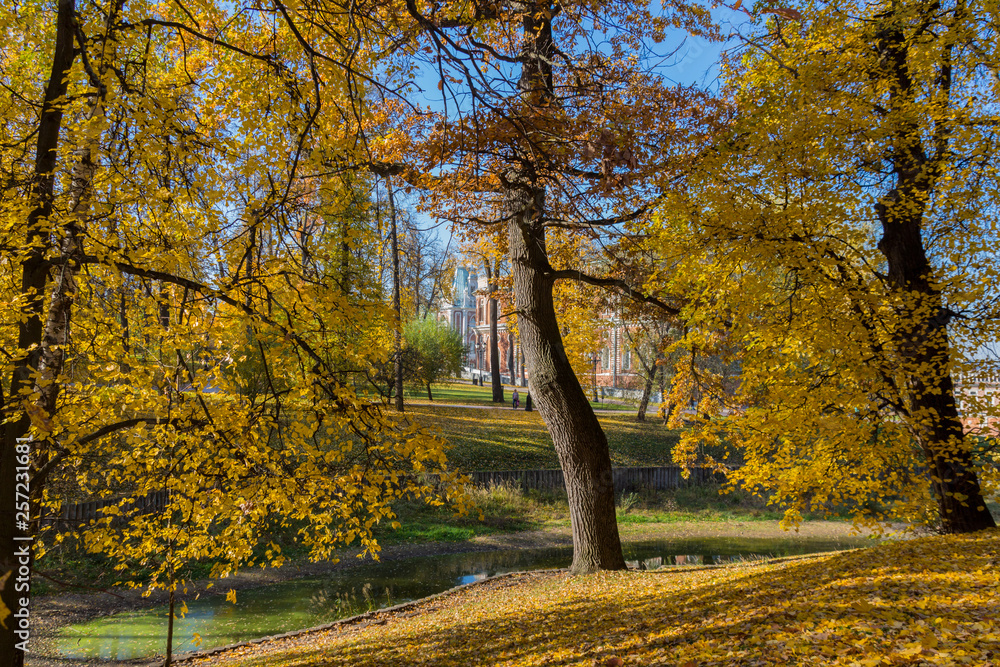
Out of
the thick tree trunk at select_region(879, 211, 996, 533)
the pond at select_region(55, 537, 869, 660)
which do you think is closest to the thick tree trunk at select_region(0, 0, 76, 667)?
the pond at select_region(55, 537, 869, 660)

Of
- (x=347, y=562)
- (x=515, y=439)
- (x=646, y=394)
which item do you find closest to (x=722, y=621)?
(x=347, y=562)

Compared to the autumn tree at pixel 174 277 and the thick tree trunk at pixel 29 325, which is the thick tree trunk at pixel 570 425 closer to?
the autumn tree at pixel 174 277

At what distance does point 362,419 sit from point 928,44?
818 centimetres

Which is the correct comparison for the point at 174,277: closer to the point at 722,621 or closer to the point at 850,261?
the point at 722,621

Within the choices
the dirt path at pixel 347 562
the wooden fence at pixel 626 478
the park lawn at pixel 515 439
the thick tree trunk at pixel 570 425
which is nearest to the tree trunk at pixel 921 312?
the dirt path at pixel 347 562

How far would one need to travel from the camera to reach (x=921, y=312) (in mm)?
6844

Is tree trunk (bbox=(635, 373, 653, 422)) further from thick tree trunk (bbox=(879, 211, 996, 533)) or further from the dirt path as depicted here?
thick tree trunk (bbox=(879, 211, 996, 533))

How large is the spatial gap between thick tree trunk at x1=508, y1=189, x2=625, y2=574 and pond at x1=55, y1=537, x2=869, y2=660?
3.98 metres

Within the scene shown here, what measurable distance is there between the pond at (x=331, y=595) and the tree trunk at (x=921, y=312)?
228 inches

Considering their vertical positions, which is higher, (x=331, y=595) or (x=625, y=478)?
(x=625, y=478)

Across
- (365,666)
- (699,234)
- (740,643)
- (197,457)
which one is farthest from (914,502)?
(197,457)

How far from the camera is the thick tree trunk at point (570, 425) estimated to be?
864 centimetres

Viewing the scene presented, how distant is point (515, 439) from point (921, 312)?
52.7 feet

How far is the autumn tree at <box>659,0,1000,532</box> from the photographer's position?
6.93 m
